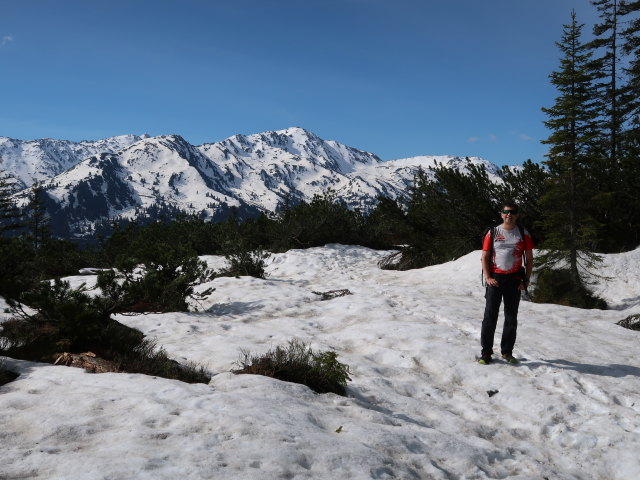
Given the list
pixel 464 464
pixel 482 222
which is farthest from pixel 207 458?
pixel 482 222

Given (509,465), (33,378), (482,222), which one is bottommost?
(509,465)

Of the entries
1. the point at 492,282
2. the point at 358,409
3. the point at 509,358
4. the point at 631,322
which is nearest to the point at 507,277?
the point at 492,282

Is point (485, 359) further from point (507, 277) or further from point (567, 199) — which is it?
point (567, 199)

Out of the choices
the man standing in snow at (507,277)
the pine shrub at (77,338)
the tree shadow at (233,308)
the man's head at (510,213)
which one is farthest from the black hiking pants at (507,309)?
the tree shadow at (233,308)

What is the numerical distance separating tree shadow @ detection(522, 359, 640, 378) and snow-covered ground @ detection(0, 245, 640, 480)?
3 centimetres

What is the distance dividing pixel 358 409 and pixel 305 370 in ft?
3.19

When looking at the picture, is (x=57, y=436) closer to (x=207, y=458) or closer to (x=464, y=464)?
(x=207, y=458)

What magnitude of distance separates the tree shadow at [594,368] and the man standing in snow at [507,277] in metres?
0.42

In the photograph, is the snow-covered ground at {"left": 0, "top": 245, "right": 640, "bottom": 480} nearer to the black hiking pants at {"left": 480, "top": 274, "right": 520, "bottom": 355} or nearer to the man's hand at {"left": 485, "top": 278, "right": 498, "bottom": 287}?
the black hiking pants at {"left": 480, "top": 274, "right": 520, "bottom": 355}

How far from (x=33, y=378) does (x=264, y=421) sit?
2601 mm

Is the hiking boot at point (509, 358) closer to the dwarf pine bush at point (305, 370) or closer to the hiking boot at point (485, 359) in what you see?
the hiking boot at point (485, 359)

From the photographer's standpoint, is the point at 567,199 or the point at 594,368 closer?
the point at 594,368

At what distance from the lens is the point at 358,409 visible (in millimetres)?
4344

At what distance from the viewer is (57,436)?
3.06 m
